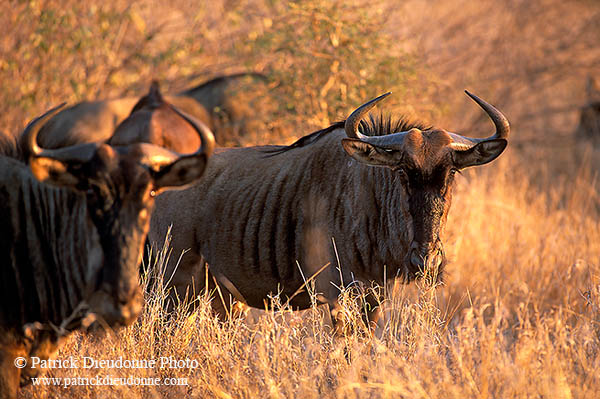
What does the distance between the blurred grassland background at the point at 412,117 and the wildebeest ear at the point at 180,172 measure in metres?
0.85

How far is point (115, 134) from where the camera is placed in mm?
3148

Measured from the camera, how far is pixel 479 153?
12.9ft

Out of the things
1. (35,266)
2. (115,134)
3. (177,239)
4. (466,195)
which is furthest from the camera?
(466,195)

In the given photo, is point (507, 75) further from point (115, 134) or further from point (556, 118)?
point (115, 134)

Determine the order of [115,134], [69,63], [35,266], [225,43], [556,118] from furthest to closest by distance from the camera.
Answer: [556,118]
[225,43]
[69,63]
[115,134]
[35,266]

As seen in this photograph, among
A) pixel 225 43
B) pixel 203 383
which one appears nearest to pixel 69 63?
pixel 225 43

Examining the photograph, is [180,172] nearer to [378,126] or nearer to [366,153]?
[366,153]

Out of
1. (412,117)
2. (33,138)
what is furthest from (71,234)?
(412,117)

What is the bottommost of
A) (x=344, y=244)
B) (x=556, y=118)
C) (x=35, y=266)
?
(x=556, y=118)

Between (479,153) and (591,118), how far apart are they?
309 inches

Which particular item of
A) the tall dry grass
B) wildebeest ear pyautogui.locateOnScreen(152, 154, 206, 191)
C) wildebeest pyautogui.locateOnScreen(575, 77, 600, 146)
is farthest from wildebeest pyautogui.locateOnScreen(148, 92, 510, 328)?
wildebeest pyautogui.locateOnScreen(575, 77, 600, 146)

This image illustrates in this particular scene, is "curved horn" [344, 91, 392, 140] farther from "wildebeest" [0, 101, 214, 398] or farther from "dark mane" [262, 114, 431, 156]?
"wildebeest" [0, 101, 214, 398]

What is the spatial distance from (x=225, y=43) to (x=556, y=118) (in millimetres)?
7698

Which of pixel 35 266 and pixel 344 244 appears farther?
pixel 344 244
